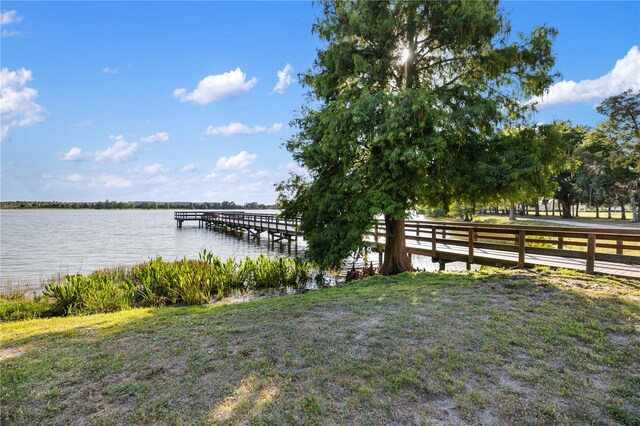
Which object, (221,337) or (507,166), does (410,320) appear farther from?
(507,166)

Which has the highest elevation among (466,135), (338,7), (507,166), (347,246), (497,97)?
(338,7)

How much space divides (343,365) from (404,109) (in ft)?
25.4

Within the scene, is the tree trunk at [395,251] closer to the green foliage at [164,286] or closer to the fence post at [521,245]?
the green foliage at [164,286]

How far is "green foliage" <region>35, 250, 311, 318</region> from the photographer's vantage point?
995 cm

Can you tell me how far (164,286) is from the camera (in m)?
11.2

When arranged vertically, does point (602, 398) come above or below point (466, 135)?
below

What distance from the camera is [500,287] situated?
8617 millimetres

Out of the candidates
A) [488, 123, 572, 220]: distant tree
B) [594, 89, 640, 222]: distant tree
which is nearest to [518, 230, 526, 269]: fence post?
[488, 123, 572, 220]: distant tree

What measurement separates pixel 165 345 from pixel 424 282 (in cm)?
694

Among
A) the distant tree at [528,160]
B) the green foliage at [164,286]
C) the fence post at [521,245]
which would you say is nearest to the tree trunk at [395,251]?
the green foliage at [164,286]

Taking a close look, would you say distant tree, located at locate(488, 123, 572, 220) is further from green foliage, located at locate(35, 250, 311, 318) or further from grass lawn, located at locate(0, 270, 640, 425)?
green foliage, located at locate(35, 250, 311, 318)

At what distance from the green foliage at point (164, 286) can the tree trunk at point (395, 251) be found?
11.3 ft

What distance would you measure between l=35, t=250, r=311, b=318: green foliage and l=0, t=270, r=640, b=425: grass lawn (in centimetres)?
256

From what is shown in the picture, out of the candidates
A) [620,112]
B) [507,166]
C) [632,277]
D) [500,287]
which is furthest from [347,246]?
[620,112]
